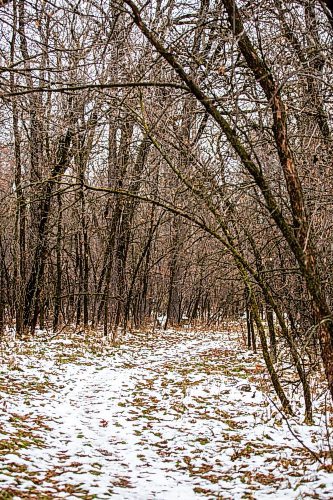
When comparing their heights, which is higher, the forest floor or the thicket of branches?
the thicket of branches

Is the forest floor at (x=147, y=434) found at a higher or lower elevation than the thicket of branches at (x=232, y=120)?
lower

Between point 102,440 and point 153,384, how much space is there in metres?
3.86

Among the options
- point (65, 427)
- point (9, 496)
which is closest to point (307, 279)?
point (9, 496)

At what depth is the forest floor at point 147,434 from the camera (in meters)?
5.13

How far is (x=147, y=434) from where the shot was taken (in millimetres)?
7164

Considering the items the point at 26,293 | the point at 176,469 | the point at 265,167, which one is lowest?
the point at 176,469

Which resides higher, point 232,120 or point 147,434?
point 232,120

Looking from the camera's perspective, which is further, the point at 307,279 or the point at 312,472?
the point at 312,472

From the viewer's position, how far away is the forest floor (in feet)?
16.8

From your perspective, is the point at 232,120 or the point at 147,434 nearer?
the point at 232,120

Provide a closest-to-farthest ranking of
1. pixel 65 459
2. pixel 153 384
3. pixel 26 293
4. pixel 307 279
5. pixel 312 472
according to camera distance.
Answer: pixel 307 279 < pixel 312 472 < pixel 65 459 < pixel 153 384 < pixel 26 293

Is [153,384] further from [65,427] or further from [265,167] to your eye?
[265,167]

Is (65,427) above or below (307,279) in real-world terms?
below

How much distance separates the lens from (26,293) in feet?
53.7
